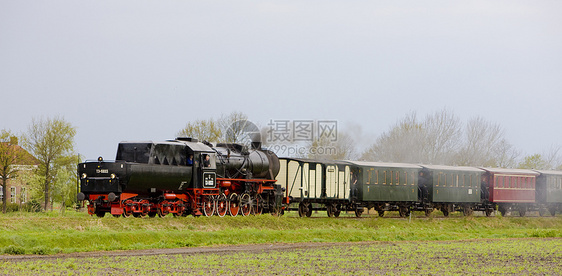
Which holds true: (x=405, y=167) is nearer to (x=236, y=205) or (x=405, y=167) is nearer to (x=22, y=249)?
(x=236, y=205)

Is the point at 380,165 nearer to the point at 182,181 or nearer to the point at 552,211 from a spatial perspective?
the point at 182,181

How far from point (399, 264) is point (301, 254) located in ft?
11.7

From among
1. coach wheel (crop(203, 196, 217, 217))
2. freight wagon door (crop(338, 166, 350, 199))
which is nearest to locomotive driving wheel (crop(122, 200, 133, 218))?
coach wheel (crop(203, 196, 217, 217))

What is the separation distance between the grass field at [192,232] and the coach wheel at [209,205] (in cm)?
216

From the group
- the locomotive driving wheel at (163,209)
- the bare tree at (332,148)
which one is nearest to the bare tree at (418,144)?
the bare tree at (332,148)

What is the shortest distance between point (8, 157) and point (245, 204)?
23.4 meters

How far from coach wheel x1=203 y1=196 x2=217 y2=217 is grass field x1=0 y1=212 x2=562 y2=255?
7.07 feet

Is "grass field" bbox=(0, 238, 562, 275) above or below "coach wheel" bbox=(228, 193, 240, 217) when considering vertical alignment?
below

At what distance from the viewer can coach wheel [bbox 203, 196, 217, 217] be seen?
30494 millimetres

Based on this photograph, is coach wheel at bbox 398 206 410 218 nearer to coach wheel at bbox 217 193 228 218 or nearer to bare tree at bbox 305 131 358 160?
coach wheel at bbox 217 193 228 218

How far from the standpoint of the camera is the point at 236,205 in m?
32.8

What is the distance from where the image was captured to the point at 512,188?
47812 millimetres

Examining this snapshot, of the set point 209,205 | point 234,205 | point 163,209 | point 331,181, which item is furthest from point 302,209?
point 163,209

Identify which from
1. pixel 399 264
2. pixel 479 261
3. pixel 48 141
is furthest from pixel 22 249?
pixel 48 141
